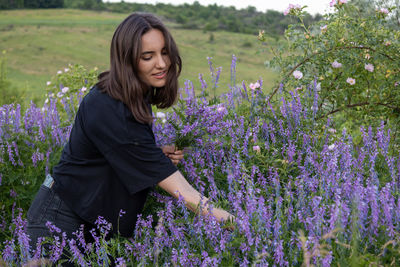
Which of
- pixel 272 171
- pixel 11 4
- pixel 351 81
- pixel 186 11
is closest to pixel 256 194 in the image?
pixel 272 171

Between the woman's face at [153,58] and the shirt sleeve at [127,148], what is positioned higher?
the woman's face at [153,58]

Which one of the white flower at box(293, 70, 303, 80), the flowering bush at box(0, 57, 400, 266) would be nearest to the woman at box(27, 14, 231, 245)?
the flowering bush at box(0, 57, 400, 266)

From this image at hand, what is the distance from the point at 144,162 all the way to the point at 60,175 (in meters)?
0.65

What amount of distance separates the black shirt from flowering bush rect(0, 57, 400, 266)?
0.14 meters

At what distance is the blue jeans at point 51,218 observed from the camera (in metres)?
2.35

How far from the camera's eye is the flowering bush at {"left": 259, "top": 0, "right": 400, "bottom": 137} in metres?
3.30

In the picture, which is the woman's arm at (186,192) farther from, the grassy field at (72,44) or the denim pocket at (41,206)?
the grassy field at (72,44)

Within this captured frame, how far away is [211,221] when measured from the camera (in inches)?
67.9

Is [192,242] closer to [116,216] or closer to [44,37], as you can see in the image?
[116,216]

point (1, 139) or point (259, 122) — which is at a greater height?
point (259, 122)

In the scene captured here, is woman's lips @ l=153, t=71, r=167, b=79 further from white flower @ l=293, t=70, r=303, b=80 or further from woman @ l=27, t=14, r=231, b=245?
white flower @ l=293, t=70, r=303, b=80

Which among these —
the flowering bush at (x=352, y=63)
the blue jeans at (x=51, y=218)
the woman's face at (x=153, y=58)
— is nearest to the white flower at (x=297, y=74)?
the flowering bush at (x=352, y=63)

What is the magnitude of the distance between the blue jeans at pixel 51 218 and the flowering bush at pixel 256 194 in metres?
0.07

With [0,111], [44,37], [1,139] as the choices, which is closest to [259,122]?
[1,139]
